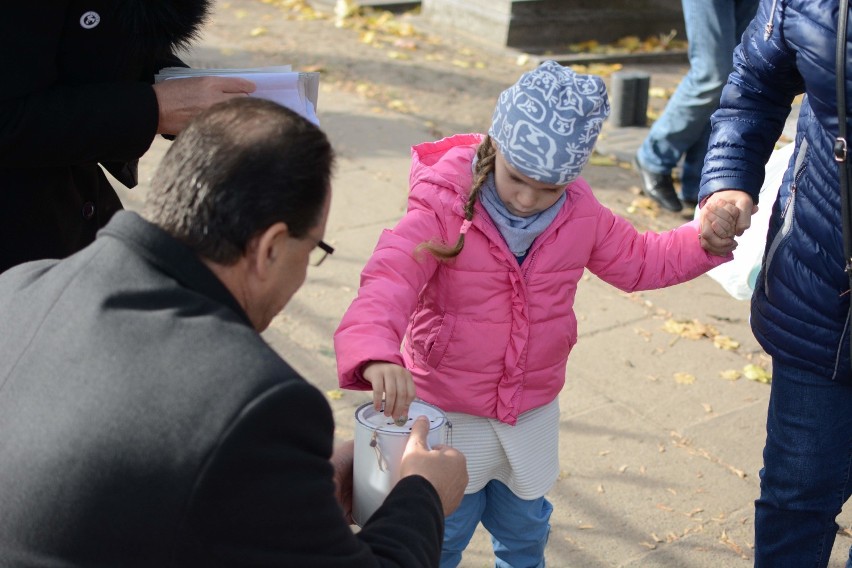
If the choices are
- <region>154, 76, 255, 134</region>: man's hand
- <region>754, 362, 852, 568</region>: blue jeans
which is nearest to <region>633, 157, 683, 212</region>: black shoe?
<region>754, 362, 852, 568</region>: blue jeans

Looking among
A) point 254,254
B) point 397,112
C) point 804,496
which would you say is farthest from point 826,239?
point 397,112

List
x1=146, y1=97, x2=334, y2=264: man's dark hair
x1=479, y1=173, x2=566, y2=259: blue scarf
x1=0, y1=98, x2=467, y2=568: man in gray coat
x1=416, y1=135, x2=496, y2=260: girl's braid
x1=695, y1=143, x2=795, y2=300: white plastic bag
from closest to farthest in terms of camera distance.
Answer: x1=0, y1=98, x2=467, y2=568: man in gray coat
x1=146, y1=97, x2=334, y2=264: man's dark hair
x1=416, y1=135, x2=496, y2=260: girl's braid
x1=479, y1=173, x2=566, y2=259: blue scarf
x1=695, y1=143, x2=795, y2=300: white plastic bag

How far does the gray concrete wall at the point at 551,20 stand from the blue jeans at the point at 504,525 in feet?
24.1

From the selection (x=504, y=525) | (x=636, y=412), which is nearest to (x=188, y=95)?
(x=504, y=525)

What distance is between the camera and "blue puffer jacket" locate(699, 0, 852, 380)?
2.52 meters

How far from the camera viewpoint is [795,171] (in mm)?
2717

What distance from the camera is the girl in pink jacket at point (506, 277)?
261cm

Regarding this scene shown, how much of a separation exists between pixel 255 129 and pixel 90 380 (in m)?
0.46

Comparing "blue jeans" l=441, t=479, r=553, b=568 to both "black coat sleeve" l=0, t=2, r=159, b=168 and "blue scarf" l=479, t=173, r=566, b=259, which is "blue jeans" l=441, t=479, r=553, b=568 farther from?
"black coat sleeve" l=0, t=2, r=159, b=168

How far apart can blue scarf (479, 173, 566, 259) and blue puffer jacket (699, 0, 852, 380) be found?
0.47 metres

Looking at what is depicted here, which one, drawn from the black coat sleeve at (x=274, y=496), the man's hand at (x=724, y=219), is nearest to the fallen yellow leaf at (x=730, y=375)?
the man's hand at (x=724, y=219)

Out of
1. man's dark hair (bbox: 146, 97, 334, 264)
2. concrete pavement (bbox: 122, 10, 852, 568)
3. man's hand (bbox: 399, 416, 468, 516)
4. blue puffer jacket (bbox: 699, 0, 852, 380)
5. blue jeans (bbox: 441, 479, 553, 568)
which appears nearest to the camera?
man's dark hair (bbox: 146, 97, 334, 264)

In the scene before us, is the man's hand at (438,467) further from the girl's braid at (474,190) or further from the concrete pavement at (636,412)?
the concrete pavement at (636,412)

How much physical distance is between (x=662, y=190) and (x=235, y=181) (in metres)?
5.01
